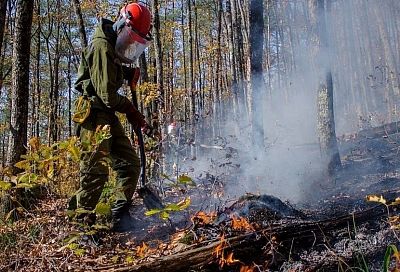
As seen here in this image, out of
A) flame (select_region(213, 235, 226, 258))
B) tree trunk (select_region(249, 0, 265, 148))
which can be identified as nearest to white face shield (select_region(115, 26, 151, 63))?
flame (select_region(213, 235, 226, 258))

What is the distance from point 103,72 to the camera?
324 centimetres

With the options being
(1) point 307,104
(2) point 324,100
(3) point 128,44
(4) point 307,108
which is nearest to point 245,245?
(3) point 128,44

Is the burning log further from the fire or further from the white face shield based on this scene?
the fire

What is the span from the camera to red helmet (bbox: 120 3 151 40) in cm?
338

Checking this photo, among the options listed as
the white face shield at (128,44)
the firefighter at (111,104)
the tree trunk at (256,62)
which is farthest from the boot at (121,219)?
the tree trunk at (256,62)

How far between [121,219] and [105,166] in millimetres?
589

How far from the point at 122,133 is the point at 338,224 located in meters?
2.17

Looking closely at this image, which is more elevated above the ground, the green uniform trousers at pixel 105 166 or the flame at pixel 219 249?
the green uniform trousers at pixel 105 166

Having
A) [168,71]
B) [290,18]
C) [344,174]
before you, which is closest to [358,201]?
[344,174]

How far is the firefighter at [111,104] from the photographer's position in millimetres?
3205

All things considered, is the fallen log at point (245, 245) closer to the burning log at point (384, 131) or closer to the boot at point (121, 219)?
the boot at point (121, 219)

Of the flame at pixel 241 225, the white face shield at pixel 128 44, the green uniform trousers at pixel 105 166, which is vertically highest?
the white face shield at pixel 128 44

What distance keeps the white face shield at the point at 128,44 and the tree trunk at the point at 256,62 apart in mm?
3633

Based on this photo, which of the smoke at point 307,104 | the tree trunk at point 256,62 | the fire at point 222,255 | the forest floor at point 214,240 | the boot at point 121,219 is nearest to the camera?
the fire at point 222,255
